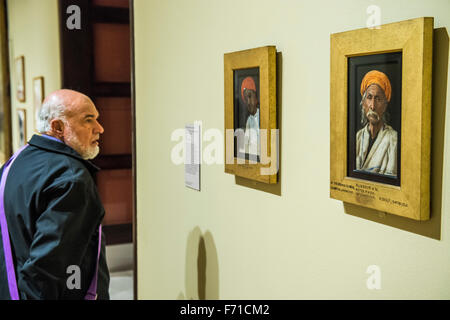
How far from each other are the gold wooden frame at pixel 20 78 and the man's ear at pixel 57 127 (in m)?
4.25

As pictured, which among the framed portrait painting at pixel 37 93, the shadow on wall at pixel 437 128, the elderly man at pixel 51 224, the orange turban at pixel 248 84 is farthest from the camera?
the framed portrait painting at pixel 37 93

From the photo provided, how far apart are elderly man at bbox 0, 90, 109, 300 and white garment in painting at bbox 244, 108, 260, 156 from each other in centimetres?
63

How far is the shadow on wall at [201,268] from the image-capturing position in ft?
6.47

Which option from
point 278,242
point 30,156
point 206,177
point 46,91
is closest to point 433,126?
point 278,242

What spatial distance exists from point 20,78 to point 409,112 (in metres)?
5.87

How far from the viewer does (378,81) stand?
1.06 meters

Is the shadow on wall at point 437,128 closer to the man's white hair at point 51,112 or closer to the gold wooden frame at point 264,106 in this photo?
the gold wooden frame at point 264,106

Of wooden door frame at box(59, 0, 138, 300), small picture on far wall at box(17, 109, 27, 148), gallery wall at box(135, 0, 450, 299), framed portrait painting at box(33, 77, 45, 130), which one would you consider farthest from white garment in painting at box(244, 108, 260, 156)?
small picture on far wall at box(17, 109, 27, 148)

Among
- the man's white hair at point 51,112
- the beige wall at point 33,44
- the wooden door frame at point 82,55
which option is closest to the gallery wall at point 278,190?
the man's white hair at point 51,112

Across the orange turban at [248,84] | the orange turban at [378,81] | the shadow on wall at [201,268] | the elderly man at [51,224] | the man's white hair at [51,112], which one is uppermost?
the orange turban at [248,84]

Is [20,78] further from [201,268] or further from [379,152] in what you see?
[379,152]

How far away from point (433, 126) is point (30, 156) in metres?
1.48

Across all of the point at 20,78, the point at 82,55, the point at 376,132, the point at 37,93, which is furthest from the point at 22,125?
the point at 376,132

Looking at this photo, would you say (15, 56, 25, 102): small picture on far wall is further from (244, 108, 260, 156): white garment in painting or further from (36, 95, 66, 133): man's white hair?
(244, 108, 260, 156): white garment in painting
